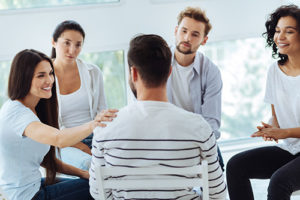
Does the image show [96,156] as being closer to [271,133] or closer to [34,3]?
[271,133]

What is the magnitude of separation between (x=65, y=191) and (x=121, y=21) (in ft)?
4.58

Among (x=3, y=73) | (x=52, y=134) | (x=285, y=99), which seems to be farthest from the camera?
(x=3, y=73)

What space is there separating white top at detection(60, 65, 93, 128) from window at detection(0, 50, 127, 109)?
590 millimetres

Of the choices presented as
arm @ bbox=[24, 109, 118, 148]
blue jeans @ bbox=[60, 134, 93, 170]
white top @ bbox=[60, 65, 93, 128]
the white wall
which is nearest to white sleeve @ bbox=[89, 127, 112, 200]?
arm @ bbox=[24, 109, 118, 148]

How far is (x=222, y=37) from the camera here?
9.70 ft

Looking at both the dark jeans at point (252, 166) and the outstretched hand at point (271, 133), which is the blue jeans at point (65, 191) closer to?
the dark jeans at point (252, 166)

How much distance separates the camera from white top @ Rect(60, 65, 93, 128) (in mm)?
2287

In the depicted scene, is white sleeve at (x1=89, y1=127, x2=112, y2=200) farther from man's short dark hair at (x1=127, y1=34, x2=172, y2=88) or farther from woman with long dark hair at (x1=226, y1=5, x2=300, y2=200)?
woman with long dark hair at (x1=226, y1=5, x2=300, y2=200)

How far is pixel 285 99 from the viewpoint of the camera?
2.02 metres

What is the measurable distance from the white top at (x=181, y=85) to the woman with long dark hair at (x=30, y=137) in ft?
Result: 2.41

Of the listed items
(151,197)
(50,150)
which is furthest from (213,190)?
(50,150)

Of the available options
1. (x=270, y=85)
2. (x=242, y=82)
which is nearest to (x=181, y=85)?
(x=270, y=85)

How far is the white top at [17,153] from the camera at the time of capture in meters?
1.57

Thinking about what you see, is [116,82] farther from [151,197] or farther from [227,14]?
[151,197]
